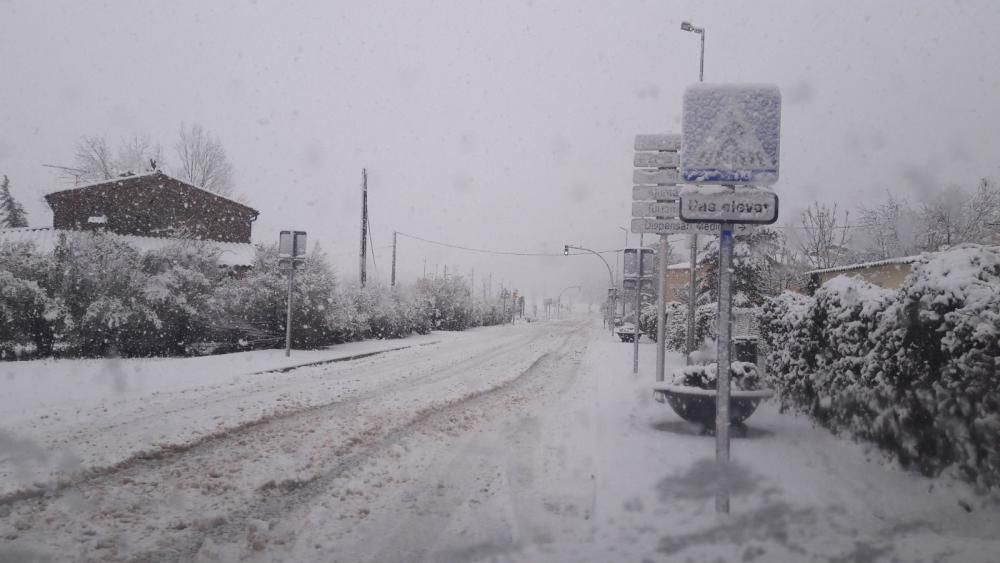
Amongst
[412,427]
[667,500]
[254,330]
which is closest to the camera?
[667,500]

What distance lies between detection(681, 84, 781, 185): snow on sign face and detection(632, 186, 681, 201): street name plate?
23.3ft

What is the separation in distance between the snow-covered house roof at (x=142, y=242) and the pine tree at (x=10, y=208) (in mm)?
21968

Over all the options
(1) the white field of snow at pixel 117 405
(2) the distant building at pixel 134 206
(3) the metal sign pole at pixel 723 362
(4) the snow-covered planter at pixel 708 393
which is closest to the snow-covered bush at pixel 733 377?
(4) the snow-covered planter at pixel 708 393

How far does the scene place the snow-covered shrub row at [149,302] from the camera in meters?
14.6

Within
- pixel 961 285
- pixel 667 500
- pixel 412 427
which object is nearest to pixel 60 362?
pixel 412 427

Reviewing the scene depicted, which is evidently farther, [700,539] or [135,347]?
[135,347]

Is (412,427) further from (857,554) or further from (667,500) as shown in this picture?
(857,554)

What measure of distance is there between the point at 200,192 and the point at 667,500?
37.3 m

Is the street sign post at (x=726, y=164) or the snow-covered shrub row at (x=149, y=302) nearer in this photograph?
the street sign post at (x=726, y=164)

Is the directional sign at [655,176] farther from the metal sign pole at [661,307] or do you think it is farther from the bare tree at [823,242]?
the bare tree at [823,242]

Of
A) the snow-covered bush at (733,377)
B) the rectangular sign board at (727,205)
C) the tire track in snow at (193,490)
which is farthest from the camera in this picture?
the snow-covered bush at (733,377)

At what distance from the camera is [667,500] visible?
465 cm

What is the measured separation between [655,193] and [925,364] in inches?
286

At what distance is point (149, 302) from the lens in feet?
52.2
